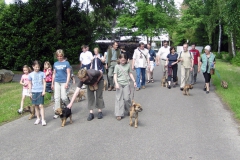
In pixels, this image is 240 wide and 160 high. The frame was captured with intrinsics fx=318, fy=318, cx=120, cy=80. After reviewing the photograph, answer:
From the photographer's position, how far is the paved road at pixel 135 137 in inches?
227

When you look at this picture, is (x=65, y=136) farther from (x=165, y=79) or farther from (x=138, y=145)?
(x=165, y=79)

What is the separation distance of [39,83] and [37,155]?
2758 millimetres

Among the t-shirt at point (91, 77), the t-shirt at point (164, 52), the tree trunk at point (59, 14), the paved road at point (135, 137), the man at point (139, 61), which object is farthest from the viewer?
the tree trunk at point (59, 14)

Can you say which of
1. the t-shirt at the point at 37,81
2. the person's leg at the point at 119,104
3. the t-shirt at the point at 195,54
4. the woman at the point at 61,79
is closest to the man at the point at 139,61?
the t-shirt at the point at 195,54

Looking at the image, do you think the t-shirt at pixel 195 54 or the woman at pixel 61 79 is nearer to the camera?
the woman at pixel 61 79

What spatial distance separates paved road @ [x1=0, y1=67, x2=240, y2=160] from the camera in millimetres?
5762

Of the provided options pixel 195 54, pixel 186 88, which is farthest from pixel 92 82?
pixel 195 54

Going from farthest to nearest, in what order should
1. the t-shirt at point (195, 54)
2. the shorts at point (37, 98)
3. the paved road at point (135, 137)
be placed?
the t-shirt at point (195, 54) → the shorts at point (37, 98) → the paved road at point (135, 137)

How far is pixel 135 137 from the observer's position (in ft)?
22.1

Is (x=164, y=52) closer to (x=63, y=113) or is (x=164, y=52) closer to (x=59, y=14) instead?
(x=63, y=113)

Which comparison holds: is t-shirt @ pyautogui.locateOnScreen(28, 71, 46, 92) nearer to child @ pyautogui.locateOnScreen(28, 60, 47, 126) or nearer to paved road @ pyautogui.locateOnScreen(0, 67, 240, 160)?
child @ pyautogui.locateOnScreen(28, 60, 47, 126)

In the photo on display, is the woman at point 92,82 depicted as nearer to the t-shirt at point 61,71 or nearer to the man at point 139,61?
the t-shirt at point 61,71

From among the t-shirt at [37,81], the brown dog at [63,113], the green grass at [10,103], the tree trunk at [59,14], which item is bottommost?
the green grass at [10,103]

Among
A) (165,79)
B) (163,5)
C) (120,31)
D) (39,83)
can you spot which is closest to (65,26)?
(165,79)
